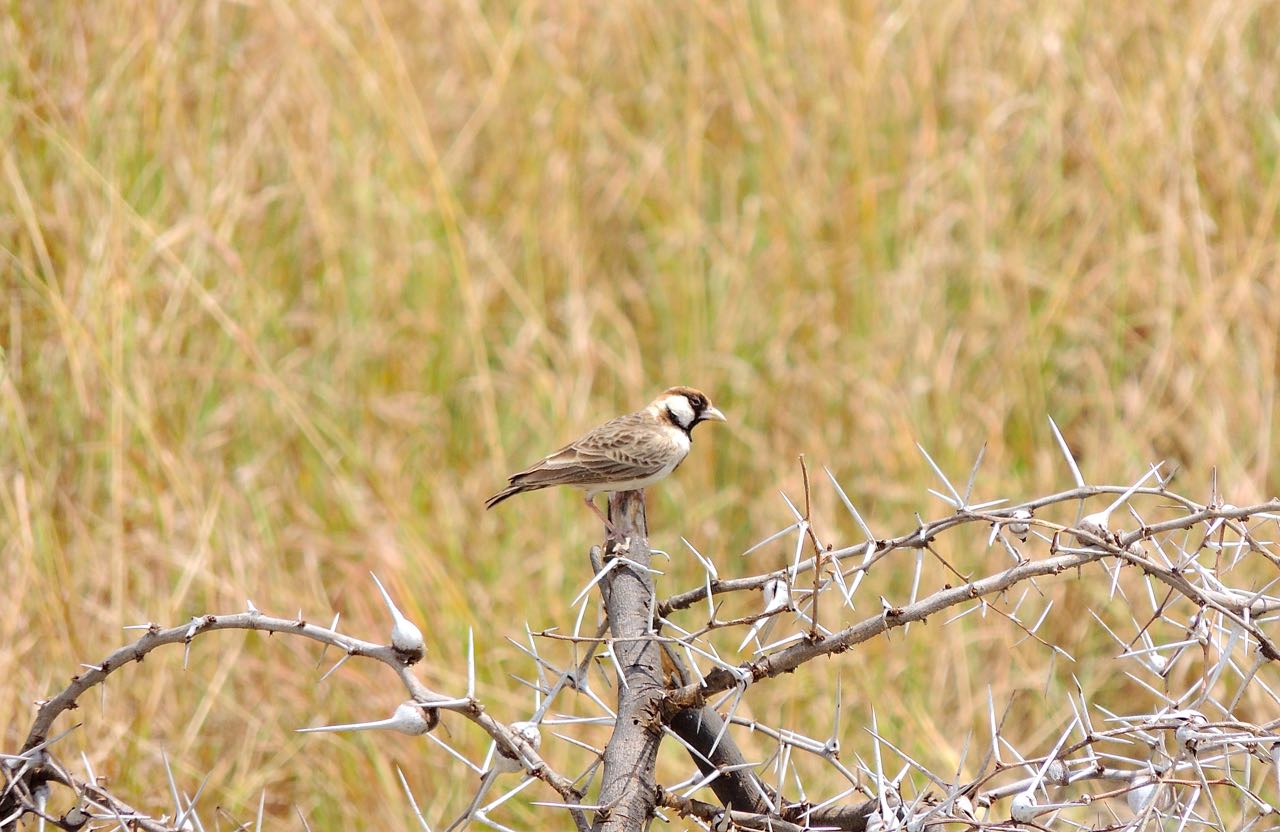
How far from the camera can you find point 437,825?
3.89m

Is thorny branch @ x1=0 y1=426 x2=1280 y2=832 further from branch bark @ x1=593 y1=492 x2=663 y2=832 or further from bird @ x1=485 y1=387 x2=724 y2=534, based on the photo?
bird @ x1=485 y1=387 x2=724 y2=534

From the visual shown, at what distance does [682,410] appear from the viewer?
3.88 m

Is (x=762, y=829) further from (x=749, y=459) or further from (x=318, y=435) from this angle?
(x=749, y=459)

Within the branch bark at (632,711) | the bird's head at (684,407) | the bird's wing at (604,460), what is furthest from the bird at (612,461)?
the branch bark at (632,711)

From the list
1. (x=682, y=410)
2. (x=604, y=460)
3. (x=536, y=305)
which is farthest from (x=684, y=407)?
(x=536, y=305)

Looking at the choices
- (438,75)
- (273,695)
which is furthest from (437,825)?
(438,75)

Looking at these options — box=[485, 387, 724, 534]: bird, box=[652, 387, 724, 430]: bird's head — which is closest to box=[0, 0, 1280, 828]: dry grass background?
box=[652, 387, 724, 430]: bird's head

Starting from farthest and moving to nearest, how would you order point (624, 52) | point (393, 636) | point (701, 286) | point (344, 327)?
point (624, 52)
point (701, 286)
point (344, 327)
point (393, 636)

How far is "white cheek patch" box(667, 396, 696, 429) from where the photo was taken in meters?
3.86

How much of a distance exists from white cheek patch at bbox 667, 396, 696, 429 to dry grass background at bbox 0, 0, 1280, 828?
0.44 metres

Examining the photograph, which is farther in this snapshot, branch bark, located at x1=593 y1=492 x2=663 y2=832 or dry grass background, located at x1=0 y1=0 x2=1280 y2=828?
dry grass background, located at x1=0 y1=0 x2=1280 y2=828

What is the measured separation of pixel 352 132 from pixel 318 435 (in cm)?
162

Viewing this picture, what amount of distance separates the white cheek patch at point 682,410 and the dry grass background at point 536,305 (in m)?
0.44

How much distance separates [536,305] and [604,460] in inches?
90.0
